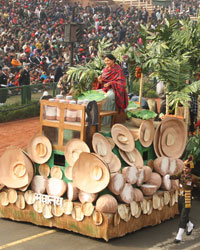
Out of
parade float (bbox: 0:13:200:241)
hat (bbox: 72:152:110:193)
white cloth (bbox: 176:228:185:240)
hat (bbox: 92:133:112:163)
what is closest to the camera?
hat (bbox: 72:152:110:193)

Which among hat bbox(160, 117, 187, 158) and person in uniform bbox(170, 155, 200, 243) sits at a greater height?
hat bbox(160, 117, 187, 158)

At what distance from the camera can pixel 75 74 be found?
12180 millimetres

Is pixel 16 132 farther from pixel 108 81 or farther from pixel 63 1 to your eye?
pixel 63 1

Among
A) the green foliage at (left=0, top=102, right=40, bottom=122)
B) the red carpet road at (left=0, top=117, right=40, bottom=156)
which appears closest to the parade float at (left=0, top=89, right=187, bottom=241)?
the red carpet road at (left=0, top=117, right=40, bottom=156)

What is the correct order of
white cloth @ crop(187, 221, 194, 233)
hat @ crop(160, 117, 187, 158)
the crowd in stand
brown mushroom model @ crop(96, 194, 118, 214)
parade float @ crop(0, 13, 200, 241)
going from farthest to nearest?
the crowd in stand, hat @ crop(160, 117, 187, 158), white cloth @ crop(187, 221, 194, 233), parade float @ crop(0, 13, 200, 241), brown mushroom model @ crop(96, 194, 118, 214)

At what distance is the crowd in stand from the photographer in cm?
2438

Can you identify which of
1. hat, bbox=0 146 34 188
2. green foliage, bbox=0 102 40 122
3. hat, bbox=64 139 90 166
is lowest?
green foliage, bbox=0 102 40 122

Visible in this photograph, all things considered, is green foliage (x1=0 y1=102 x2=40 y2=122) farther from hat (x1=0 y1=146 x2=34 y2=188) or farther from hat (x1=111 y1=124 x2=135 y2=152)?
hat (x1=111 y1=124 x2=135 y2=152)

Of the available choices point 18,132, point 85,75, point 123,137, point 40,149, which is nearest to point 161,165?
point 123,137

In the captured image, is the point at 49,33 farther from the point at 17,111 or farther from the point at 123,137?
the point at 123,137

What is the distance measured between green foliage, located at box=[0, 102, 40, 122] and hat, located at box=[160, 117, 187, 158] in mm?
9240

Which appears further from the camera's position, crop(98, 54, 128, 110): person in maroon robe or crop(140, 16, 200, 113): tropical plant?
crop(140, 16, 200, 113): tropical plant

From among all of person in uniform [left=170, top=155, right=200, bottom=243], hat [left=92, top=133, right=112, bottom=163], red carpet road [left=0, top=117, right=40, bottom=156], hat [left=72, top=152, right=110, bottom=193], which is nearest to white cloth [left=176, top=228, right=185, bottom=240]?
person in uniform [left=170, top=155, right=200, bottom=243]

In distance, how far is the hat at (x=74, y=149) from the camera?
992cm
